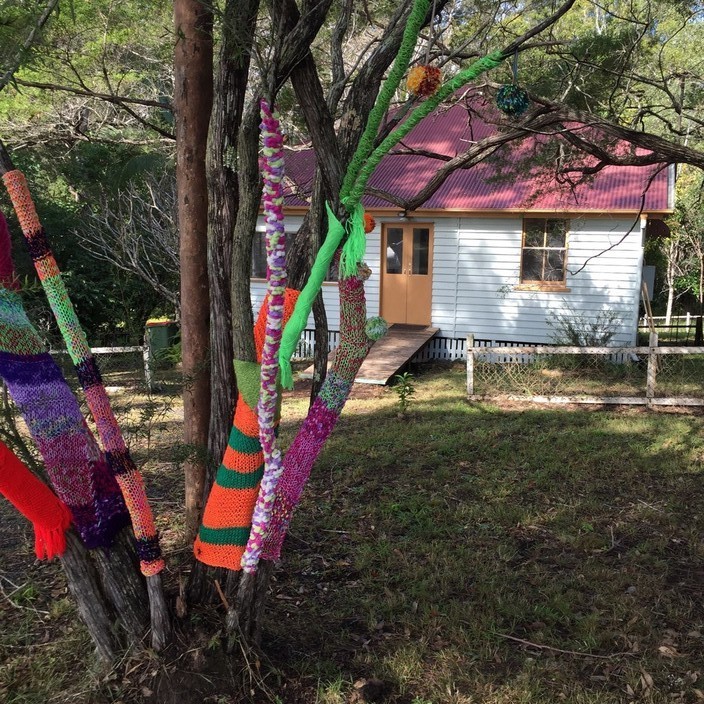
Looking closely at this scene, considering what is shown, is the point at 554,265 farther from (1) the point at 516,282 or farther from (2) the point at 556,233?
(1) the point at 516,282

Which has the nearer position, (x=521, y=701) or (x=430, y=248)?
(x=521, y=701)

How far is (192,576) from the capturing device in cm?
293

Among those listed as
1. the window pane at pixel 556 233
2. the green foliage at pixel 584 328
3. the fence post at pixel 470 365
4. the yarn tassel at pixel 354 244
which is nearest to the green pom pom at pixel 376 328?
the yarn tassel at pixel 354 244

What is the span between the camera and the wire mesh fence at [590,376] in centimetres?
863

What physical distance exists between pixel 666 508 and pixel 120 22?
293 inches

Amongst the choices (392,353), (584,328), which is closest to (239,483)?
(392,353)

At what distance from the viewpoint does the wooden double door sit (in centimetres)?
1304

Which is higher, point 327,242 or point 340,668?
point 327,242

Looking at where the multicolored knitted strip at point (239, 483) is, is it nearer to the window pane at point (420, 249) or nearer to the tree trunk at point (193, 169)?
the tree trunk at point (193, 169)

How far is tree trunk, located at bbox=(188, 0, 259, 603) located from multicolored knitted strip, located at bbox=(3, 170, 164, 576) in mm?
443

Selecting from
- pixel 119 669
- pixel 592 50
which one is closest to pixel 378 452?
pixel 119 669

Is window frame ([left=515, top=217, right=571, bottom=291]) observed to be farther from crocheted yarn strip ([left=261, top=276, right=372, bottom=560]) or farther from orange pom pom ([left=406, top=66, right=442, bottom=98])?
orange pom pom ([left=406, top=66, right=442, bottom=98])

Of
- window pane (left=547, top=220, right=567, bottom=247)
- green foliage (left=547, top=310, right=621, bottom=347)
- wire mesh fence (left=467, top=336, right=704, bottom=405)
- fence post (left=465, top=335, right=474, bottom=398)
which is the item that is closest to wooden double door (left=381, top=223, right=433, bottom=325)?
wire mesh fence (left=467, top=336, right=704, bottom=405)

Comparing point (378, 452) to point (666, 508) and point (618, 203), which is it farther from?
point (618, 203)
